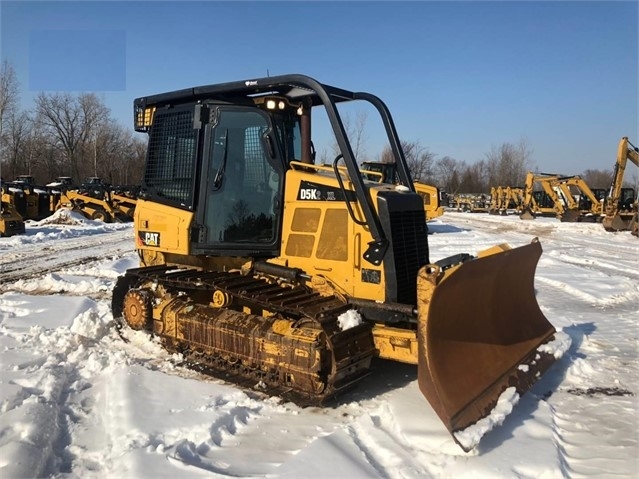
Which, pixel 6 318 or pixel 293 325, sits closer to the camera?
pixel 293 325

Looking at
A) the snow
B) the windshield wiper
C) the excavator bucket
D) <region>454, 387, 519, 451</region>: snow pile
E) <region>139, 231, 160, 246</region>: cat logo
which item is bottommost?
the snow

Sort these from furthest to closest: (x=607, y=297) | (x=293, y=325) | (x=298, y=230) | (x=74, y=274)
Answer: (x=74, y=274) < (x=607, y=297) < (x=298, y=230) < (x=293, y=325)

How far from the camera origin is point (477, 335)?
4.53m

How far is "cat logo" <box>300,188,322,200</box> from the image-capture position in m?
A: 5.05

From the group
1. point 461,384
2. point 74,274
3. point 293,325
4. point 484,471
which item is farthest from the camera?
point 74,274

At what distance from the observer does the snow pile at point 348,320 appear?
4469mm

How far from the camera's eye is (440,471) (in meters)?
3.37

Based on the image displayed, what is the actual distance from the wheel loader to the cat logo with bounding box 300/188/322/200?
0.04 ft

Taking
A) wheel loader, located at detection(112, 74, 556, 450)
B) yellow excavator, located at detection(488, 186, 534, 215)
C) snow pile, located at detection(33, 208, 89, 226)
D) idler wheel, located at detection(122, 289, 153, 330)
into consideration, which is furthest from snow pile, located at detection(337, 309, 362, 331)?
yellow excavator, located at detection(488, 186, 534, 215)

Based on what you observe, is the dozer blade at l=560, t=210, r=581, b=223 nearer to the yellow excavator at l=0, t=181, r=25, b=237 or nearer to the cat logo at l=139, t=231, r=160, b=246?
the yellow excavator at l=0, t=181, r=25, b=237

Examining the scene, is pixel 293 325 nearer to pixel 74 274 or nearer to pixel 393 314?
pixel 393 314

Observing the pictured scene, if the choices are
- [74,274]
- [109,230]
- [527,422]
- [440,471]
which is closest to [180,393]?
[440,471]

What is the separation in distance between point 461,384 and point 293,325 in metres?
1.56

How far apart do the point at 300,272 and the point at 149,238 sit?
89.6 inches
